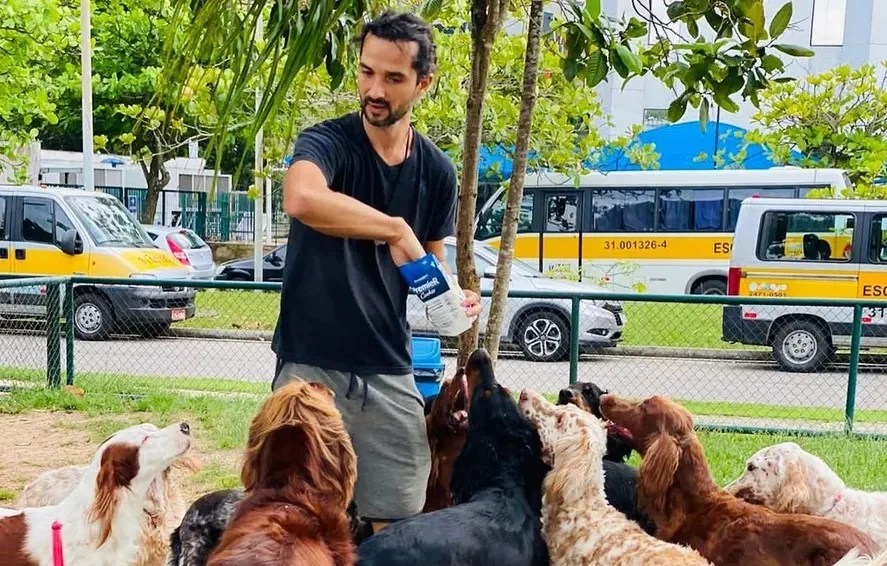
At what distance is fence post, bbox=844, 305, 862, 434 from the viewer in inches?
298

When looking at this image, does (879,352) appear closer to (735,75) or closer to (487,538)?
(735,75)

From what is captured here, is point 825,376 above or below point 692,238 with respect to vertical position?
below

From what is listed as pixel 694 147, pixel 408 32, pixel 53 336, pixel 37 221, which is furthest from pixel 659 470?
pixel 694 147

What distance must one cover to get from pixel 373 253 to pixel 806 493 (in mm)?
2083

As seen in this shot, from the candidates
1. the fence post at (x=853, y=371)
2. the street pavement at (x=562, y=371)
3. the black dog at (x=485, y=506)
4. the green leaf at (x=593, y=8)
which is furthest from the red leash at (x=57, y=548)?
the fence post at (x=853, y=371)

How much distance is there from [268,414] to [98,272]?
460 inches

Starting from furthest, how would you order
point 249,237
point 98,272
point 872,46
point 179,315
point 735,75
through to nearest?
point 249,237 < point 872,46 < point 98,272 < point 179,315 < point 735,75

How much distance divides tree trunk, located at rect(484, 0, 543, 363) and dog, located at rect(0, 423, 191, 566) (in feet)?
4.98

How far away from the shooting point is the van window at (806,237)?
1427cm

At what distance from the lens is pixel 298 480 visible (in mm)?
2664

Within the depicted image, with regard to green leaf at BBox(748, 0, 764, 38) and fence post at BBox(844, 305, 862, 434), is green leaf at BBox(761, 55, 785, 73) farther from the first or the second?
fence post at BBox(844, 305, 862, 434)

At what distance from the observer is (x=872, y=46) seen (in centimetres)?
2580

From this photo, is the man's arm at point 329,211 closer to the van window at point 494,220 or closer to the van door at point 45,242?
the van door at point 45,242

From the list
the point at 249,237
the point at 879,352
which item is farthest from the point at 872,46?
the point at 249,237
